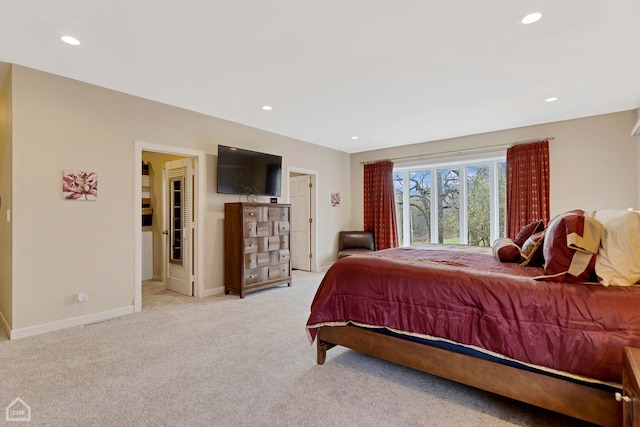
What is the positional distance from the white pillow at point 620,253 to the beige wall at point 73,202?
422cm

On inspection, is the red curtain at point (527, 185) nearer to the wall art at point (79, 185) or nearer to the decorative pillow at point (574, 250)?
the decorative pillow at point (574, 250)

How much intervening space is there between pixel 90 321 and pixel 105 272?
516mm

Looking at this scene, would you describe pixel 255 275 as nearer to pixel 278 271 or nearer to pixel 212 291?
pixel 278 271

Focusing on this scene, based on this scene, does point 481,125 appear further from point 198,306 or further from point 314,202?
point 198,306

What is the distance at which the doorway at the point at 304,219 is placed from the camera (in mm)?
6125

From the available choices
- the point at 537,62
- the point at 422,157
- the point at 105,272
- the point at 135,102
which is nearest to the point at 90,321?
the point at 105,272

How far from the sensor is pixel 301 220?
20.7 feet

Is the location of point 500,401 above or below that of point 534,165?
below

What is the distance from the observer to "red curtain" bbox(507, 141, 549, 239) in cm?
453

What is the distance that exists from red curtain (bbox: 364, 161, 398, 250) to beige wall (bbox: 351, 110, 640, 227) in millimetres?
2160

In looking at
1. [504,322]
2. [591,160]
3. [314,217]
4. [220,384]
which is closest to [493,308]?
[504,322]

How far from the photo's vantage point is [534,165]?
15.1 feet

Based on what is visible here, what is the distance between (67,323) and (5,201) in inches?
54.4

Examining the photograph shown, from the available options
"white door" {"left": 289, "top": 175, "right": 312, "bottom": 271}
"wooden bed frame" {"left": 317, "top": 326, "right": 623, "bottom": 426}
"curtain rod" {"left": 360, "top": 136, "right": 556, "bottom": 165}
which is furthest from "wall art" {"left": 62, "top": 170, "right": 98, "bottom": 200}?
"curtain rod" {"left": 360, "top": 136, "right": 556, "bottom": 165}
